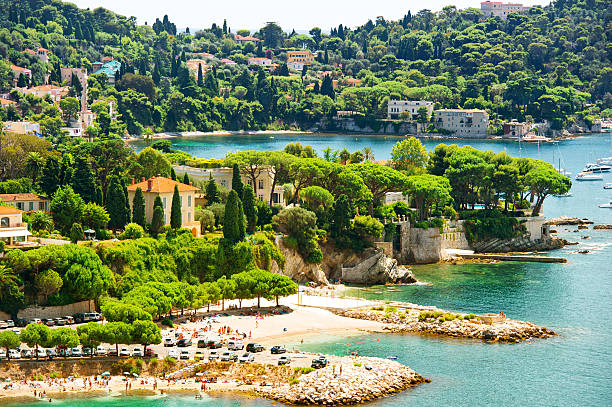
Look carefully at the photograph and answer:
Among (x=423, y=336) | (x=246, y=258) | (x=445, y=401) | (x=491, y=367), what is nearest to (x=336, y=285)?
(x=246, y=258)

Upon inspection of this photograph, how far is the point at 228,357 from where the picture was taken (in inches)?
2530

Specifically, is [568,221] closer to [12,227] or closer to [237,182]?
[237,182]

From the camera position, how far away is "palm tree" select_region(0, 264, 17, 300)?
68.7m

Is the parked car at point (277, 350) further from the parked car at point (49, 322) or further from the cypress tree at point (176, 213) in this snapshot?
the cypress tree at point (176, 213)

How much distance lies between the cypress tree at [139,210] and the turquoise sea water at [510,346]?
58.9ft

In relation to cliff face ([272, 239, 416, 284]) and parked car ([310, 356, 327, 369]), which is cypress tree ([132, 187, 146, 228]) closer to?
cliff face ([272, 239, 416, 284])

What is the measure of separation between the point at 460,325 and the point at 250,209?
22.5 metres

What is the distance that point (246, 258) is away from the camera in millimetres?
82875

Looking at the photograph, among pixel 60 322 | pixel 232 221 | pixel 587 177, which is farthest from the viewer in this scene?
pixel 587 177

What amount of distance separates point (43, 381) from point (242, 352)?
12.0 meters

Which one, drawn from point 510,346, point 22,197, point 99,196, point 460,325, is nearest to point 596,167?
point 460,325

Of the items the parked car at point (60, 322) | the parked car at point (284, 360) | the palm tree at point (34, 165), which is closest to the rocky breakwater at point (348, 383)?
the parked car at point (284, 360)

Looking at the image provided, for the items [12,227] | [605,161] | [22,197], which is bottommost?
[605,161]

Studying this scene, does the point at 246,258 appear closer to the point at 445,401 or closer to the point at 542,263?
the point at 445,401
